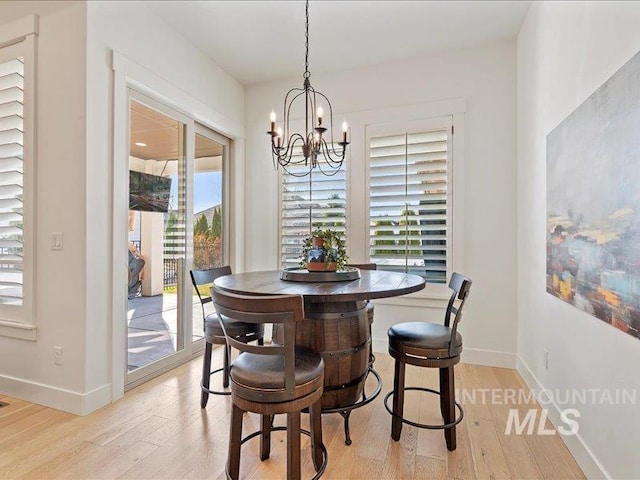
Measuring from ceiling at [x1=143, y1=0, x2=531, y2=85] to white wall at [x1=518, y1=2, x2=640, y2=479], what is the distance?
0.39 m

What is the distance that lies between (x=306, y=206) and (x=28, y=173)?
7.75 ft

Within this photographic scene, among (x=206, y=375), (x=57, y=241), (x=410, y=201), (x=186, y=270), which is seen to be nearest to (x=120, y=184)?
(x=57, y=241)

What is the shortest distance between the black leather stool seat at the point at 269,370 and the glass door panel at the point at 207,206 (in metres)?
2.07

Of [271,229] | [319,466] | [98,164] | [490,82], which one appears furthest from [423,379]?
[98,164]

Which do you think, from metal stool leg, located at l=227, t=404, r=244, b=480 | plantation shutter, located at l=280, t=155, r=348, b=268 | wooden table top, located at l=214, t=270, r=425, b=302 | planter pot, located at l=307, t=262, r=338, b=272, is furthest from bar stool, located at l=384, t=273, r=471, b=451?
plantation shutter, located at l=280, t=155, r=348, b=268

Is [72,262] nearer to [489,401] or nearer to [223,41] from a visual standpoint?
[223,41]

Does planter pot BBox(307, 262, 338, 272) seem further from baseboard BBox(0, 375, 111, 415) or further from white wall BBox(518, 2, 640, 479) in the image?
baseboard BBox(0, 375, 111, 415)

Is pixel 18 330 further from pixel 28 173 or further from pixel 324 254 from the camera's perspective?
pixel 324 254

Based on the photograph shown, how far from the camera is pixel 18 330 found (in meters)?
2.50

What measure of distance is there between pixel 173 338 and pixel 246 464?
1678 mm

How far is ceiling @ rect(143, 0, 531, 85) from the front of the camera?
9.01ft

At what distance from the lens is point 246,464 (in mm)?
1806

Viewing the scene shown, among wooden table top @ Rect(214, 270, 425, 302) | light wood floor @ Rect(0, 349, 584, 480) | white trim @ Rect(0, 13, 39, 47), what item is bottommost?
light wood floor @ Rect(0, 349, 584, 480)

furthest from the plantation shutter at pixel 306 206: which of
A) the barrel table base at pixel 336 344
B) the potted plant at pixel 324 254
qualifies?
the barrel table base at pixel 336 344
